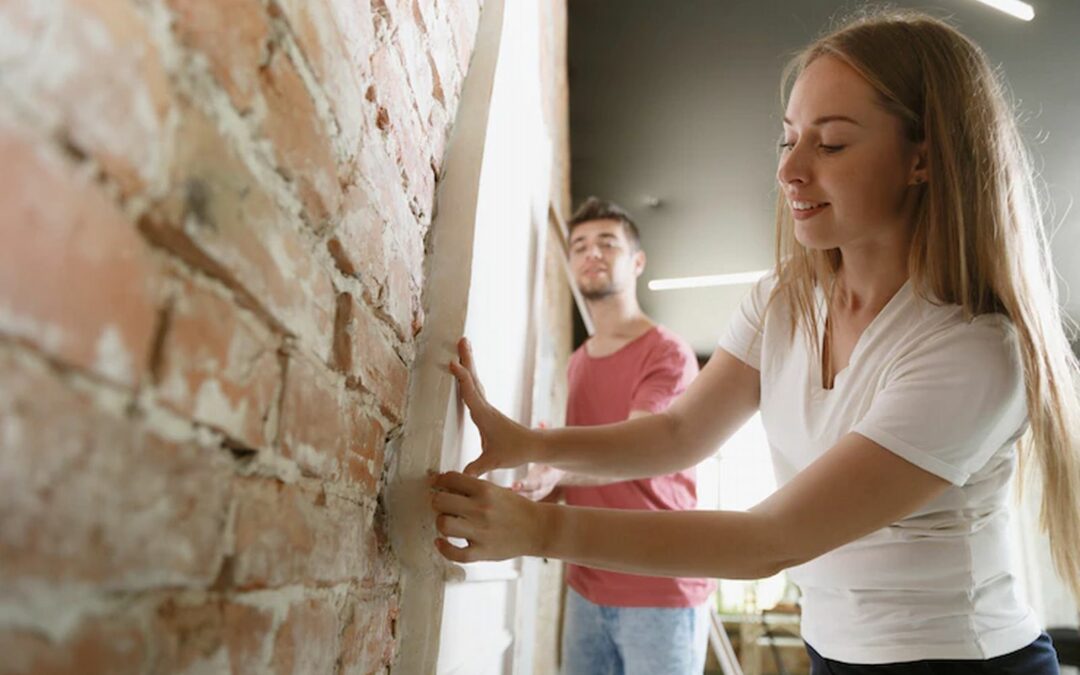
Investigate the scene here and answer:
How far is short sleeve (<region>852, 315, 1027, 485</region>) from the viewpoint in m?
1.05

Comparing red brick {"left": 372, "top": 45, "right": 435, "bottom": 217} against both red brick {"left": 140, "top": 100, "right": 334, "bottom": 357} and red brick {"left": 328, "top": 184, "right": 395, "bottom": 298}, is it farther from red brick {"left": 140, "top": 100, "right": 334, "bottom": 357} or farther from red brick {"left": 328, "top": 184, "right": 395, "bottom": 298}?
red brick {"left": 140, "top": 100, "right": 334, "bottom": 357}

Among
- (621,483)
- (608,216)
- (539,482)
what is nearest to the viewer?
(539,482)

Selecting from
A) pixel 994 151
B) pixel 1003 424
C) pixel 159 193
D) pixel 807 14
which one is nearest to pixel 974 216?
pixel 994 151

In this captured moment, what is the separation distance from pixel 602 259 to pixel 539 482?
1002 mm

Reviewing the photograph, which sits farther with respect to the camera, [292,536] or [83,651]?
[292,536]

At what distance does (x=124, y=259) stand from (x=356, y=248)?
41 centimetres

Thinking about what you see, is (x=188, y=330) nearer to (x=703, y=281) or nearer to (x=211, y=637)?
(x=211, y=637)

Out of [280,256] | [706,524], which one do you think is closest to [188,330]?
[280,256]

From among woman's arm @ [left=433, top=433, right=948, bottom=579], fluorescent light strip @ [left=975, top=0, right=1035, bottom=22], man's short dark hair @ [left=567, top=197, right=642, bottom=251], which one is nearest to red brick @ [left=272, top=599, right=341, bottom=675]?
woman's arm @ [left=433, top=433, right=948, bottom=579]

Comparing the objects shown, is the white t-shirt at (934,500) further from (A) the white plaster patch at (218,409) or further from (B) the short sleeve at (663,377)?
(B) the short sleeve at (663,377)

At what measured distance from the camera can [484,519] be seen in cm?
97

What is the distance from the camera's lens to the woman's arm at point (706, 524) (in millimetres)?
981

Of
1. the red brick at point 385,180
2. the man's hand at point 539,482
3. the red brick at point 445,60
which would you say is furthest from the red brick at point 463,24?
the man's hand at point 539,482

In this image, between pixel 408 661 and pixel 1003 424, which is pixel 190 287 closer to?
pixel 408 661
